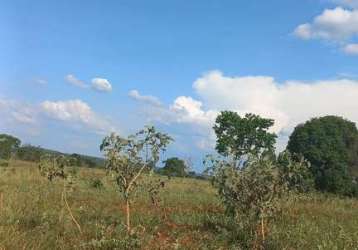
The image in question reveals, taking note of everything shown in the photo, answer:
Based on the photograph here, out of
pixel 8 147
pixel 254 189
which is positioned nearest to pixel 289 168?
pixel 254 189

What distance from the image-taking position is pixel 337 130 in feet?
166

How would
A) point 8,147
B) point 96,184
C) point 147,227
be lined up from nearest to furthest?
point 147,227 → point 96,184 → point 8,147

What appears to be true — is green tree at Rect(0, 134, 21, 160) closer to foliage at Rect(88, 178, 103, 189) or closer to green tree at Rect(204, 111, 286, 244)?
foliage at Rect(88, 178, 103, 189)

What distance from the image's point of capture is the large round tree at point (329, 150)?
4822 cm

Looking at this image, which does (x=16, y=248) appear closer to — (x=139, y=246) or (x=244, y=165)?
(x=139, y=246)

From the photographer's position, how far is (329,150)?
48.9 m

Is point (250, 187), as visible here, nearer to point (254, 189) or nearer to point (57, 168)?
point (254, 189)

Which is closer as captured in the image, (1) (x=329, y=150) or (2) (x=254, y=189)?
(2) (x=254, y=189)

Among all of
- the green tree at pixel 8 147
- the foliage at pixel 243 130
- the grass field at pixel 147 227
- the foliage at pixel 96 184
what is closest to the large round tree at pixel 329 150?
the foliage at pixel 243 130

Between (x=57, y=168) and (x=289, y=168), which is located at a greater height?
(x=289, y=168)

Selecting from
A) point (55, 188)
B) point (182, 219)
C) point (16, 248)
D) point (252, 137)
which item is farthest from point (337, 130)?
point (16, 248)

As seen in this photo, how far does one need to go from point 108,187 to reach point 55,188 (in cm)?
471

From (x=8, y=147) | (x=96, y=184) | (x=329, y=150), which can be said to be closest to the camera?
(x=96, y=184)

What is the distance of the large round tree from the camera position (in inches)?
1898
